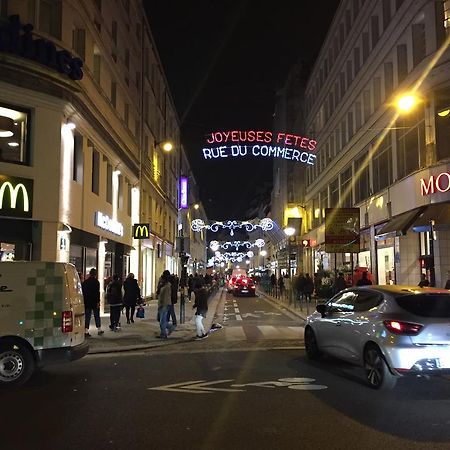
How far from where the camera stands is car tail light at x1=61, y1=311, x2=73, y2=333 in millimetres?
8836

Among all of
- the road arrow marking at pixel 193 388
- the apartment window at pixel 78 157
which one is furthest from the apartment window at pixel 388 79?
the road arrow marking at pixel 193 388

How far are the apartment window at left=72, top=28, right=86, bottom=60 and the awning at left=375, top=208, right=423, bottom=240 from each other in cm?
1287

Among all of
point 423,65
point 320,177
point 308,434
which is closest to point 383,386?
point 308,434

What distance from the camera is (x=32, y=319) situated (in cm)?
872

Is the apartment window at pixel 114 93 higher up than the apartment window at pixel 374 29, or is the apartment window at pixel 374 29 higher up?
the apartment window at pixel 374 29

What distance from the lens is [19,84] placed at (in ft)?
49.4

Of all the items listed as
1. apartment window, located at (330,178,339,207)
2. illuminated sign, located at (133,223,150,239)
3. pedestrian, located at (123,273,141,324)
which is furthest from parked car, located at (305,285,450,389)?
apartment window, located at (330,178,339,207)

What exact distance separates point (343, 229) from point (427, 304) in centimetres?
1062

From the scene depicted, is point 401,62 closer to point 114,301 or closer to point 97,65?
point 97,65

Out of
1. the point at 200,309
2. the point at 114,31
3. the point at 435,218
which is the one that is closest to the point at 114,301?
the point at 200,309

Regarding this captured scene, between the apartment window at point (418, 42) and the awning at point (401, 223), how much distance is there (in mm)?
5767

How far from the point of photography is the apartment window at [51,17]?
642 inches

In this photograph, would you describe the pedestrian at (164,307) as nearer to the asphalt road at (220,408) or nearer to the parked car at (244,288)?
the asphalt road at (220,408)

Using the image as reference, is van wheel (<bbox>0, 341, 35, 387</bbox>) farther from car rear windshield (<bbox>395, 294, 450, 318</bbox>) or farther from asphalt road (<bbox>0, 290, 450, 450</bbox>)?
car rear windshield (<bbox>395, 294, 450, 318</bbox>)
